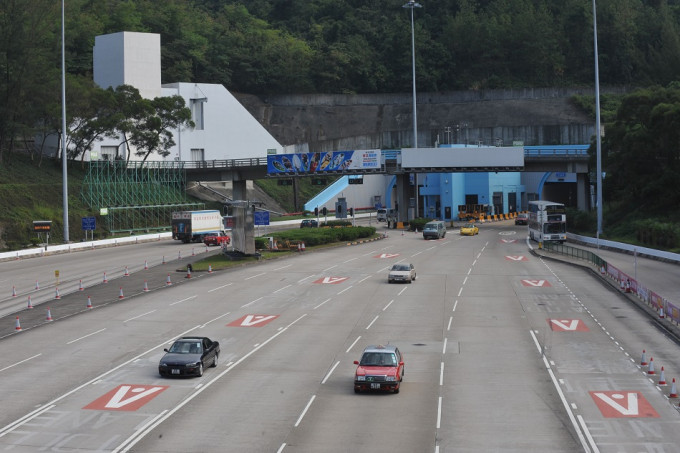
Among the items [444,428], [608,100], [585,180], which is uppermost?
[608,100]

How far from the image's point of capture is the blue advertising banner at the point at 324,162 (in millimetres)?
103419

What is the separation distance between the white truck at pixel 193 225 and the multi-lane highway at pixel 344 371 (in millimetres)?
29284

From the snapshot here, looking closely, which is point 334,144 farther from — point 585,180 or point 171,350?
point 171,350

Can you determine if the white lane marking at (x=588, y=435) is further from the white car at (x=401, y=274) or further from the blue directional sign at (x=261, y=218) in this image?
the blue directional sign at (x=261, y=218)

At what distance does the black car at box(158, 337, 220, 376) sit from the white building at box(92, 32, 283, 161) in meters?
79.8

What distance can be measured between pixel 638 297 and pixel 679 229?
25292 mm

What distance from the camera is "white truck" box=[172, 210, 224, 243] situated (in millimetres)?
86312

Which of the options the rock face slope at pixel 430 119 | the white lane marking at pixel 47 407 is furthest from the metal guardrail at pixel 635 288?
→ the rock face slope at pixel 430 119

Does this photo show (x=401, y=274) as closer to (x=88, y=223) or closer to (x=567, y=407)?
(x=567, y=407)

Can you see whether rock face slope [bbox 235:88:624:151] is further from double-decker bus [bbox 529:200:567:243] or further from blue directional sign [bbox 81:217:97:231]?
double-decker bus [bbox 529:200:567:243]

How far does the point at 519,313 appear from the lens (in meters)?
43.6

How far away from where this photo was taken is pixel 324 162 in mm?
104375

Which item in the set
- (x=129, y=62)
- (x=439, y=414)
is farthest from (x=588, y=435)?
(x=129, y=62)

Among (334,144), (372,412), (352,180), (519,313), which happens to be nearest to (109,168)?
(352,180)
